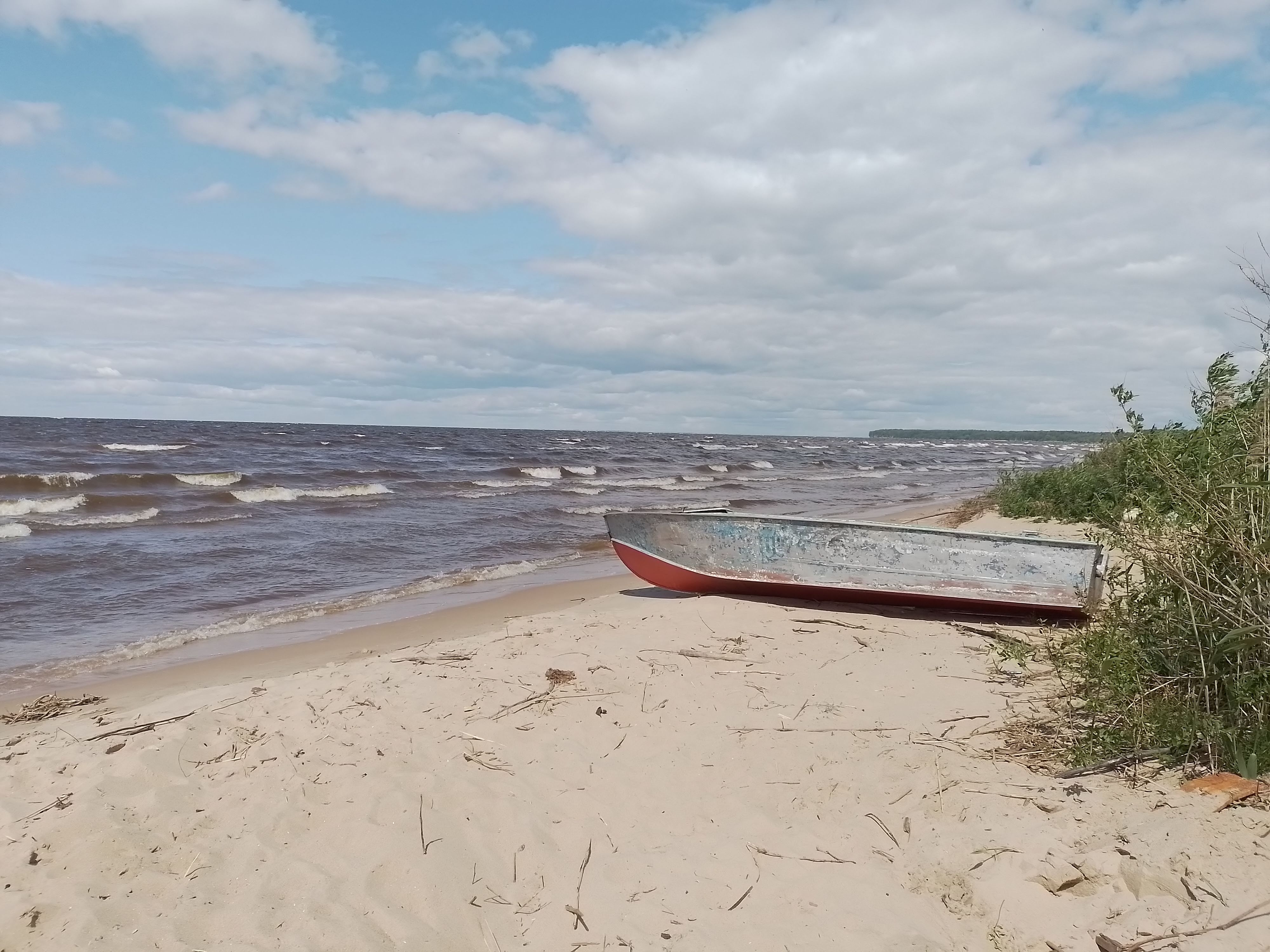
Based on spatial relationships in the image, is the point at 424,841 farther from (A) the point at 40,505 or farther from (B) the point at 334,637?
(A) the point at 40,505

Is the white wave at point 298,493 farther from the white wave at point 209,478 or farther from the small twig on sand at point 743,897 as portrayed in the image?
the small twig on sand at point 743,897

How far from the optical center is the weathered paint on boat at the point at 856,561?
6820 millimetres

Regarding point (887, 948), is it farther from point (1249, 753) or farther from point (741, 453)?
point (741, 453)

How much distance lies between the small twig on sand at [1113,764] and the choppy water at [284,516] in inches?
280

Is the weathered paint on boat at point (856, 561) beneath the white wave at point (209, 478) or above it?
above

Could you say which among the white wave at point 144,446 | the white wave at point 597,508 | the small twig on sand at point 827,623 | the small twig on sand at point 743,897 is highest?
the white wave at point 144,446

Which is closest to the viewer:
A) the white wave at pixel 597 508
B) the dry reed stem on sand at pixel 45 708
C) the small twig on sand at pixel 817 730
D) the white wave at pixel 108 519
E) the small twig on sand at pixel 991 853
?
the small twig on sand at pixel 991 853

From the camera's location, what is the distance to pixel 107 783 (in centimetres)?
378

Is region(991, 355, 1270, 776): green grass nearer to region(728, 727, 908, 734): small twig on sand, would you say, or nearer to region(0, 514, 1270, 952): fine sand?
region(0, 514, 1270, 952): fine sand

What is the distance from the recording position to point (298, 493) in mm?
20906

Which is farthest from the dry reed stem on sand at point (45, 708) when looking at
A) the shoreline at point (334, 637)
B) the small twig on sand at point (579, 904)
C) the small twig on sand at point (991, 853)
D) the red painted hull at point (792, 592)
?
the small twig on sand at point (991, 853)

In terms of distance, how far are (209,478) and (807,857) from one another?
24054 mm

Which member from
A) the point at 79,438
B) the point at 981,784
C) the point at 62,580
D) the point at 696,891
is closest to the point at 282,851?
the point at 696,891

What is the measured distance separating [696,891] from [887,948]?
73 centimetres
